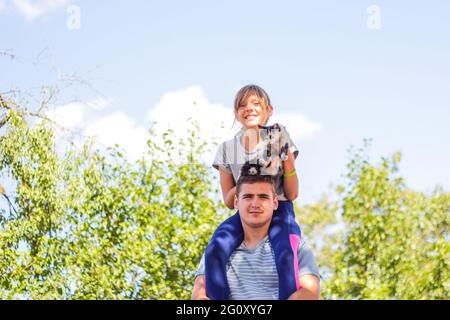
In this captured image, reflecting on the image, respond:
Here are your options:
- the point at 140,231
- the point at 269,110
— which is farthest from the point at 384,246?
the point at 269,110

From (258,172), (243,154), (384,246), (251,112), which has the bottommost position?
(258,172)

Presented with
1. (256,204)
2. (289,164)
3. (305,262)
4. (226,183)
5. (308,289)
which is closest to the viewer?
(308,289)

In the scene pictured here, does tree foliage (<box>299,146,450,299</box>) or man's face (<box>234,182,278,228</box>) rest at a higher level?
tree foliage (<box>299,146,450,299</box>)

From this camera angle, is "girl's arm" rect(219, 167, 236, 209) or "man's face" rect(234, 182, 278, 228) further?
"girl's arm" rect(219, 167, 236, 209)

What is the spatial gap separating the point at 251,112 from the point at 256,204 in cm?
63

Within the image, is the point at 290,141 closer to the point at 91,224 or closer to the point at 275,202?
the point at 275,202

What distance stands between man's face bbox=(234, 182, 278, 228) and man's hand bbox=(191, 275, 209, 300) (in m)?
0.42

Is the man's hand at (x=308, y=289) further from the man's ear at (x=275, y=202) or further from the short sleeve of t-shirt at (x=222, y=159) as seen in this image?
the short sleeve of t-shirt at (x=222, y=159)

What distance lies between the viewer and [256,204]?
387cm

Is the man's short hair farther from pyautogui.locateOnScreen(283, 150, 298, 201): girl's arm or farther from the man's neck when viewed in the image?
the man's neck

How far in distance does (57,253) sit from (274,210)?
503 inches

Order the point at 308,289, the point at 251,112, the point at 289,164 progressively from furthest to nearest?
the point at 251,112
the point at 289,164
the point at 308,289

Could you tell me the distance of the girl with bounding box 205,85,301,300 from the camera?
3707 millimetres

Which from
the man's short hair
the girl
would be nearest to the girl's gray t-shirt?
the girl
